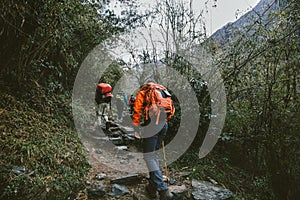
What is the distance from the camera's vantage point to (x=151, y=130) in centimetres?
354

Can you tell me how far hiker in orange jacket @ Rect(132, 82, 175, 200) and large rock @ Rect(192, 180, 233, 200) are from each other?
56cm

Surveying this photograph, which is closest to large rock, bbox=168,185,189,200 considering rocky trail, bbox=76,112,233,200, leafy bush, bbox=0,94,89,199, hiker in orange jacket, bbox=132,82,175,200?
rocky trail, bbox=76,112,233,200

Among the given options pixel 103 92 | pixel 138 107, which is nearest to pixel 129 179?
pixel 138 107

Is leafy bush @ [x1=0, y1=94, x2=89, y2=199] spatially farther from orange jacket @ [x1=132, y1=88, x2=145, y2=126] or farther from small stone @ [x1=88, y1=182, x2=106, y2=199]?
orange jacket @ [x1=132, y1=88, x2=145, y2=126]

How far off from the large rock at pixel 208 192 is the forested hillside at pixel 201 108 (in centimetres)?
22

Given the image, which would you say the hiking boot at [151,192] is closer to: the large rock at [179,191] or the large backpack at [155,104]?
the large rock at [179,191]

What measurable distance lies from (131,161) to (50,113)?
8.15 feet

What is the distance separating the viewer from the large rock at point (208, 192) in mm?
3687

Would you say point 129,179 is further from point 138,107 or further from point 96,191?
point 138,107

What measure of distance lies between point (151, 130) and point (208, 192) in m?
1.67

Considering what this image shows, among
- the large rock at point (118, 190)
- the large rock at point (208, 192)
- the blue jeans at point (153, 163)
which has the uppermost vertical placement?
the blue jeans at point (153, 163)

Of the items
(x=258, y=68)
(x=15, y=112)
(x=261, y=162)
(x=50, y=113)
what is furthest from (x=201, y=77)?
(x=15, y=112)

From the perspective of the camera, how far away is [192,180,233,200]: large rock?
3687 mm

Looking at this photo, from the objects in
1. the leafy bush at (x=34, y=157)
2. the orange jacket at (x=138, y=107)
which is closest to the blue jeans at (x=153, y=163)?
the orange jacket at (x=138, y=107)
